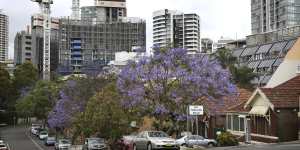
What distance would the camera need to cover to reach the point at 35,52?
19325 cm

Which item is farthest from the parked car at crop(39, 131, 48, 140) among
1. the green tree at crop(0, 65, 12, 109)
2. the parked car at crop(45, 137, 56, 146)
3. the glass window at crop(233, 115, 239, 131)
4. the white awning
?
the white awning

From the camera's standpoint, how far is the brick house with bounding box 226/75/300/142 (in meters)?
34.3

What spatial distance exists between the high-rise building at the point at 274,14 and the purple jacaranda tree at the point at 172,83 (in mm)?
112092

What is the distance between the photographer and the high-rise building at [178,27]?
557ft

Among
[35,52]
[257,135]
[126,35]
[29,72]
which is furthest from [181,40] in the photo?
[257,135]

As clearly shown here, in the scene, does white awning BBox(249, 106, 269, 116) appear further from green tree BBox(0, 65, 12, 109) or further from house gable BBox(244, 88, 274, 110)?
green tree BBox(0, 65, 12, 109)

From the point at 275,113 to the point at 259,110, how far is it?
205cm

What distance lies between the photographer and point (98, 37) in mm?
177500

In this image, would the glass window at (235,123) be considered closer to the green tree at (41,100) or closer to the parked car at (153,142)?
the parked car at (153,142)

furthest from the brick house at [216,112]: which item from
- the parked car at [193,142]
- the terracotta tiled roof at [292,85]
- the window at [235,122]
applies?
the terracotta tiled roof at [292,85]

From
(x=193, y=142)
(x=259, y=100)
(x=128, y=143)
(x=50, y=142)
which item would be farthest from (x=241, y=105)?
(x=50, y=142)

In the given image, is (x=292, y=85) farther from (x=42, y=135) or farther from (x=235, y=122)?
(x=42, y=135)

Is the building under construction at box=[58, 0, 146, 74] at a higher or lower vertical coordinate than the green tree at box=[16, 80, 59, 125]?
higher

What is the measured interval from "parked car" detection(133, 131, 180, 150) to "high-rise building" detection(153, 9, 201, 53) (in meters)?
136
